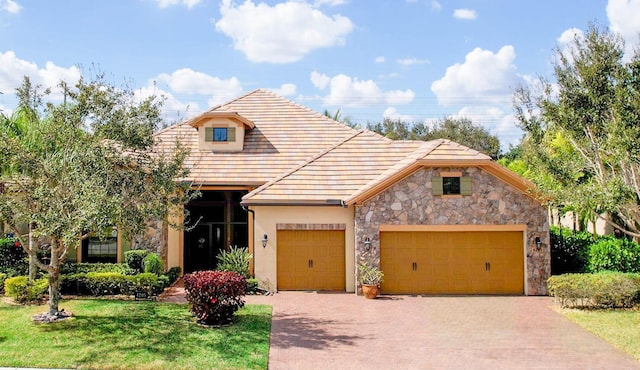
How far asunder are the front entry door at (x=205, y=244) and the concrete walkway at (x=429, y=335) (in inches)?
166

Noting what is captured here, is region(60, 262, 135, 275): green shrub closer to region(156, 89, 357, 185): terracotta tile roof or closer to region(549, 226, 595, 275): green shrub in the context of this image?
region(156, 89, 357, 185): terracotta tile roof

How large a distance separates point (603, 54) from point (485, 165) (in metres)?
4.69

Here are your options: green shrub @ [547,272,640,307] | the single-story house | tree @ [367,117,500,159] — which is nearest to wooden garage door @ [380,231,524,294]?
the single-story house

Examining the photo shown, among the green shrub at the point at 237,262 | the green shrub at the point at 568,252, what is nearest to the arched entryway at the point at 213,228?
the green shrub at the point at 237,262

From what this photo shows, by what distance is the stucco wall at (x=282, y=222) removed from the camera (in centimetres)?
1752

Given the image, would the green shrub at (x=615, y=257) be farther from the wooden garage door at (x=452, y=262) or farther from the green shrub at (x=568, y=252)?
the wooden garage door at (x=452, y=262)

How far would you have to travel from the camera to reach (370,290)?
16.5 metres

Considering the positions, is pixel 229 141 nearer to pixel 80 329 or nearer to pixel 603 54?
pixel 80 329

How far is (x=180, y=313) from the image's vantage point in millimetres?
13883

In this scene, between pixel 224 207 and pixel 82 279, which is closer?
pixel 82 279

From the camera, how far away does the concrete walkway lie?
10.6m

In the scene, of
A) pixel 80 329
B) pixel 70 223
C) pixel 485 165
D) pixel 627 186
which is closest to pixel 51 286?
pixel 80 329

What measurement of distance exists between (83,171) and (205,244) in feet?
29.2

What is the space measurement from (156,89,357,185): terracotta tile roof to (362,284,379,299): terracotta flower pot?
5371 mm
